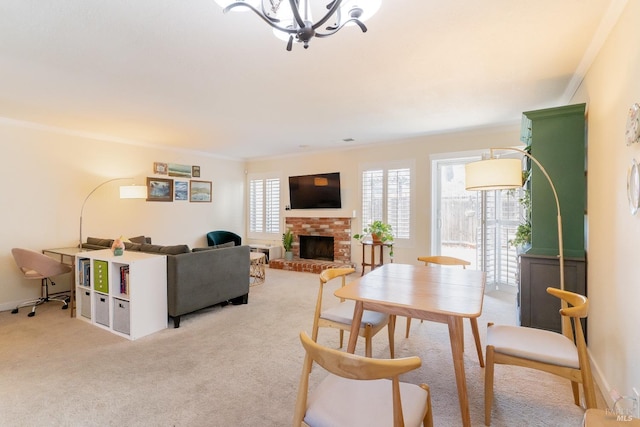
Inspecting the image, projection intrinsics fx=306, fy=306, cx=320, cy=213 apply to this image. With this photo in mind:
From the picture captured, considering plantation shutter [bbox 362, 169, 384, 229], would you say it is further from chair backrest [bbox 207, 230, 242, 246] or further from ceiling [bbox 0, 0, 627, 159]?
chair backrest [bbox 207, 230, 242, 246]

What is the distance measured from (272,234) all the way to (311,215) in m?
1.21

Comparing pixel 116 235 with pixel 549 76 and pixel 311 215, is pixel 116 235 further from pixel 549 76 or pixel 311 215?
pixel 549 76

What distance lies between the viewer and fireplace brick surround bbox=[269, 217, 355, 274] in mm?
6137

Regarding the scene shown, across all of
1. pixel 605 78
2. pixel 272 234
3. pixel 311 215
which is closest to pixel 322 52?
pixel 605 78

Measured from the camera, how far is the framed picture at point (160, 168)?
5.71 m

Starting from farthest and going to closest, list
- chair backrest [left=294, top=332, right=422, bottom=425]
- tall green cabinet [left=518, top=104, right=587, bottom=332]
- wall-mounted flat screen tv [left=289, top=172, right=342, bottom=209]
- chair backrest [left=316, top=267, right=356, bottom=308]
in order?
wall-mounted flat screen tv [left=289, top=172, right=342, bottom=209]
tall green cabinet [left=518, top=104, right=587, bottom=332]
chair backrest [left=316, top=267, right=356, bottom=308]
chair backrest [left=294, top=332, right=422, bottom=425]

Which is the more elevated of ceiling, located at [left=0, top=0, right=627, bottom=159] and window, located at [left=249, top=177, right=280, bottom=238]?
ceiling, located at [left=0, top=0, right=627, bottom=159]

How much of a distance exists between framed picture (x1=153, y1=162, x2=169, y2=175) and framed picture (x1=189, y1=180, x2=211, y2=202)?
570 mm

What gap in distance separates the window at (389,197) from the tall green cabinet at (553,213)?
2.53 meters

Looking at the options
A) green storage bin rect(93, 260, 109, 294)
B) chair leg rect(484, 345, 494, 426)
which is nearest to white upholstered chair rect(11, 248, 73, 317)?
green storage bin rect(93, 260, 109, 294)

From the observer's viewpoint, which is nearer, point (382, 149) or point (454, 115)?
point (454, 115)

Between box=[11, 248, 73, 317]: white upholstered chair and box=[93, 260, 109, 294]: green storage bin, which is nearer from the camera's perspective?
box=[93, 260, 109, 294]: green storage bin

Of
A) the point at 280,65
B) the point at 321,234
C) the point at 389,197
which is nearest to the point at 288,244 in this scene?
the point at 321,234

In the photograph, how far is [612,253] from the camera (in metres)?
2.07
